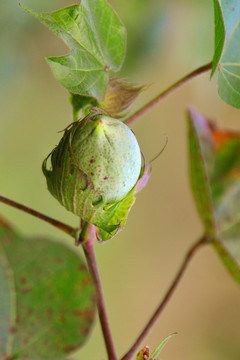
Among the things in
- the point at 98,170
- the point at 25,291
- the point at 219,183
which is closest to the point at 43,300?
the point at 25,291

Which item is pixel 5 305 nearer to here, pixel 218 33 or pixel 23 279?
pixel 23 279

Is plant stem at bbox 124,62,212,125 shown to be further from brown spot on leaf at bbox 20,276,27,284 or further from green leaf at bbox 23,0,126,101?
brown spot on leaf at bbox 20,276,27,284

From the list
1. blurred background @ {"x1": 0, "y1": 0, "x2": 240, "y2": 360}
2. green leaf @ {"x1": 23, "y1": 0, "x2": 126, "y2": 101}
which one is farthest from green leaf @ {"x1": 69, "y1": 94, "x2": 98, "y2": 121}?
blurred background @ {"x1": 0, "y1": 0, "x2": 240, "y2": 360}

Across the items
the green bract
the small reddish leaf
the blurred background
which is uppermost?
the small reddish leaf

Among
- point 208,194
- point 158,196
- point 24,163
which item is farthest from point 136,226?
point 208,194

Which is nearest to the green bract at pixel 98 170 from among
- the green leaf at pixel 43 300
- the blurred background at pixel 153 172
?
the green leaf at pixel 43 300

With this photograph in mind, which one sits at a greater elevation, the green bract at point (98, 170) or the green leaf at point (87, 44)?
the green leaf at point (87, 44)

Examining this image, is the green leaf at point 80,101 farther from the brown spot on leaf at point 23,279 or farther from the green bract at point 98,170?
the brown spot on leaf at point 23,279
